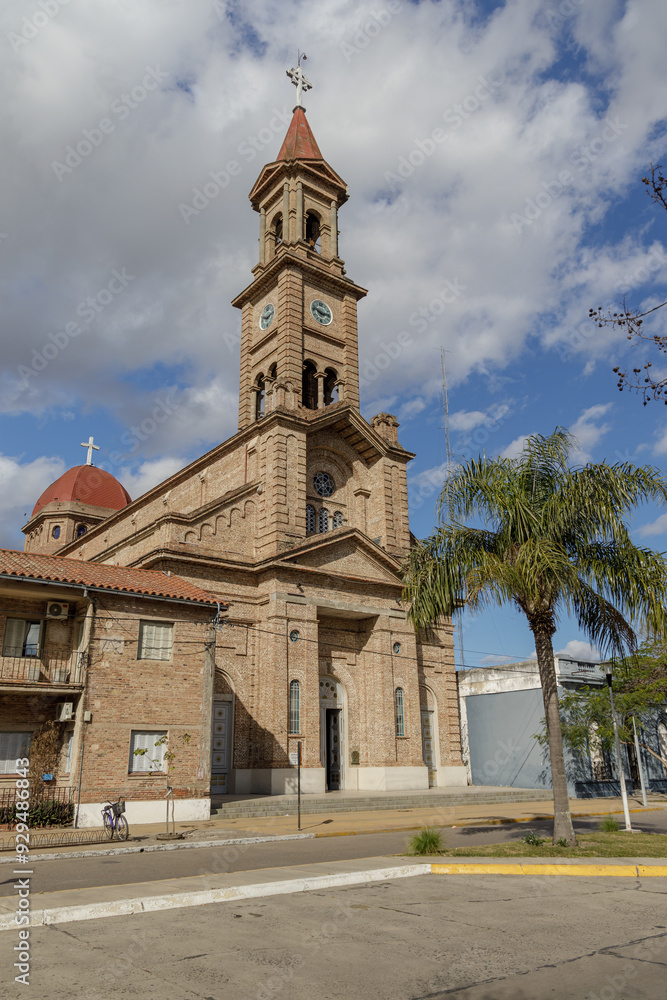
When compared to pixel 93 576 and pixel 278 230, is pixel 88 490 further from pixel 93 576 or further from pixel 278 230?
pixel 93 576

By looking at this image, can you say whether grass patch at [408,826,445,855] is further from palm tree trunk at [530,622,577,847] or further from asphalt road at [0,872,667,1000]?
asphalt road at [0,872,667,1000]

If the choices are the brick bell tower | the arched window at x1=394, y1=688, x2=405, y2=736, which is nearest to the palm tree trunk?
the arched window at x1=394, y1=688, x2=405, y2=736

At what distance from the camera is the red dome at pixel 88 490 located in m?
53.3

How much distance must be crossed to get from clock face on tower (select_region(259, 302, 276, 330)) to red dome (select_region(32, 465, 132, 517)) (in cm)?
2109

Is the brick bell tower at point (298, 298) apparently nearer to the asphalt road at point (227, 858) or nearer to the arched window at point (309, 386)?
the arched window at point (309, 386)

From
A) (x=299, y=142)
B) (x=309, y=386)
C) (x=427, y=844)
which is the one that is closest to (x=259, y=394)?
(x=309, y=386)

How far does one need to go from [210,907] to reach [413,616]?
7.45 m

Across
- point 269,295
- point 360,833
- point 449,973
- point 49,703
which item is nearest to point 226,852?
point 360,833

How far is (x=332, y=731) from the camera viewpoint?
99.3 ft

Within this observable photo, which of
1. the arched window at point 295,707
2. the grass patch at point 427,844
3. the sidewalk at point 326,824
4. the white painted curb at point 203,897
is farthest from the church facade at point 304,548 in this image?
the white painted curb at point 203,897

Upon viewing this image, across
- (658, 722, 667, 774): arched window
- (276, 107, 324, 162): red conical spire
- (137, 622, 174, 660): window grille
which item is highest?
(276, 107, 324, 162): red conical spire

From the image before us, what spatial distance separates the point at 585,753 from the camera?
31219 millimetres

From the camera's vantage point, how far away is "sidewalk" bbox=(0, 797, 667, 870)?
15.2m

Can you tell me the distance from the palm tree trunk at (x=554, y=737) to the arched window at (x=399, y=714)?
16.6 m
